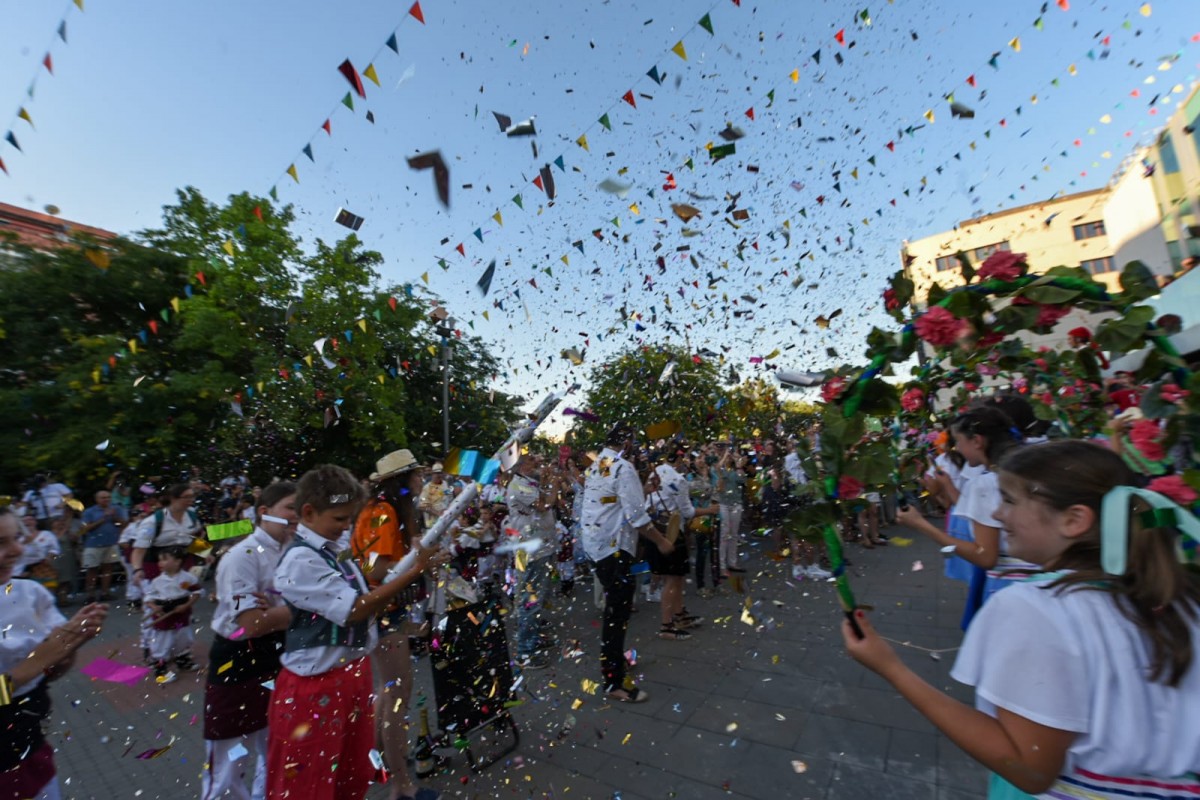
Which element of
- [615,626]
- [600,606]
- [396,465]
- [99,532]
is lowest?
[600,606]

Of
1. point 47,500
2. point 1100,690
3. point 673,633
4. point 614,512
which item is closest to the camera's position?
point 1100,690

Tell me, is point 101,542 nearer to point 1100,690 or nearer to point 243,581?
point 243,581

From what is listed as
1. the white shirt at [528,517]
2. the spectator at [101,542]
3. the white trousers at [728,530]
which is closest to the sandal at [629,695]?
the white shirt at [528,517]

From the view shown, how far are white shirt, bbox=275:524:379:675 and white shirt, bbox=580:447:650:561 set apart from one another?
2813 mm

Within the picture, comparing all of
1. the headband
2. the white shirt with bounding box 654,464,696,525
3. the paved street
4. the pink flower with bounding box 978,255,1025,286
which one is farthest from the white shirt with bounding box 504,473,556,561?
the headband

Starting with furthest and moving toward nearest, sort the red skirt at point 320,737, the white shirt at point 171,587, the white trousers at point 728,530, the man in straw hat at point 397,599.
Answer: the white trousers at point 728,530, the white shirt at point 171,587, the man in straw hat at point 397,599, the red skirt at point 320,737

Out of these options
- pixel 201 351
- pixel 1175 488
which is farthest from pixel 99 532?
pixel 1175 488

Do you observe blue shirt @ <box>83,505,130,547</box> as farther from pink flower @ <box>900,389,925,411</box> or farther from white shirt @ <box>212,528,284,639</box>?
pink flower @ <box>900,389,925,411</box>

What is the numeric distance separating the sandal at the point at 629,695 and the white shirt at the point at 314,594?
8.99ft

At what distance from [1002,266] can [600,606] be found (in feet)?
22.7

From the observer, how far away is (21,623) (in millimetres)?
2381

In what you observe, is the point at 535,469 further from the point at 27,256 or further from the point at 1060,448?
the point at 27,256

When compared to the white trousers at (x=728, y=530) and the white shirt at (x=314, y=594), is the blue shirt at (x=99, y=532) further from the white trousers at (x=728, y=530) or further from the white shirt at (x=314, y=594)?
the white trousers at (x=728, y=530)

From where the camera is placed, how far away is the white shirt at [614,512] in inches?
207
